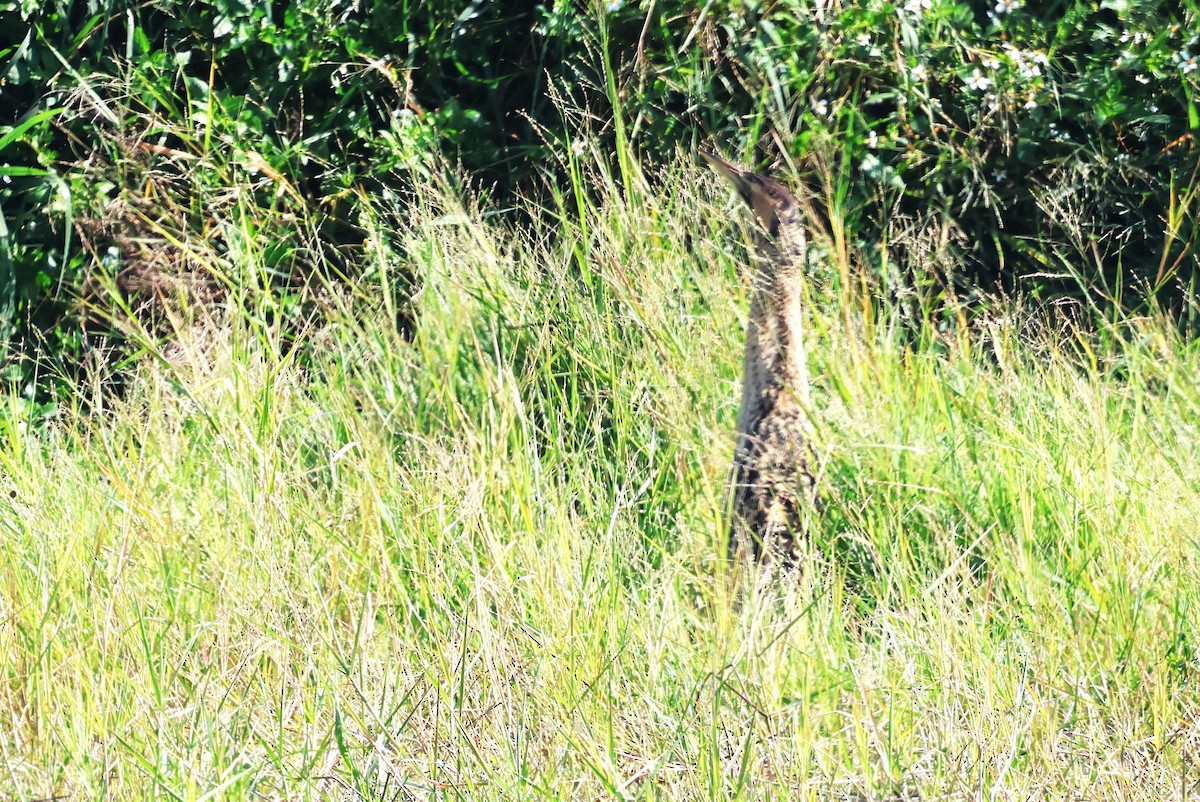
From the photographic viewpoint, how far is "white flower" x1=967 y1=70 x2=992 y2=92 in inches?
173

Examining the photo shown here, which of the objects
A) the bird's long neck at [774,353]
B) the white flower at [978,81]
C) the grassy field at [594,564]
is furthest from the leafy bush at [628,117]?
the bird's long neck at [774,353]

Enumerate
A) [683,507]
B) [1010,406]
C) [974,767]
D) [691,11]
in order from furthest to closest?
[691,11]
[1010,406]
[683,507]
[974,767]

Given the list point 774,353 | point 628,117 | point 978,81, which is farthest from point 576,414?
point 978,81

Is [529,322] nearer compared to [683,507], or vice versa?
[683,507]

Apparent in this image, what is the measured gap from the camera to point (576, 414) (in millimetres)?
3598

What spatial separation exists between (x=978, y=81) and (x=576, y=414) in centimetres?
182

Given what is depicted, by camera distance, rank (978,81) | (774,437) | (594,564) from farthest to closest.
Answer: (978,81) → (774,437) → (594,564)

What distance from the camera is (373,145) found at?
451 cm

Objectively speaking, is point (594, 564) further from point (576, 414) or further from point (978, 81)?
point (978, 81)

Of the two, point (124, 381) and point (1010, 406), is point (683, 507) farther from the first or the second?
point (124, 381)

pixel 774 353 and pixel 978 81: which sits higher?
pixel 978 81

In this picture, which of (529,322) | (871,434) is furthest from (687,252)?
(871,434)

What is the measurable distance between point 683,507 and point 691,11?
6.13 ft

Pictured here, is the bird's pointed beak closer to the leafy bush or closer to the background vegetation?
the background vegetation
